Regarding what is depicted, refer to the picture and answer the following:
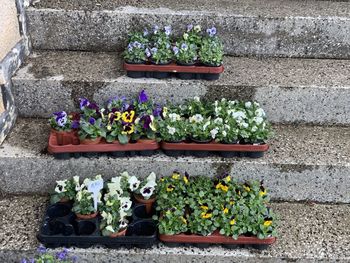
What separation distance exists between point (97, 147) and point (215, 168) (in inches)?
25.3

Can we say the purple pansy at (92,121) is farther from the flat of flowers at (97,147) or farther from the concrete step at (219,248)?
the concrete step at (219,248)

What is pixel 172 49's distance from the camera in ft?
9.18

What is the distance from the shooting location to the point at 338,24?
3.01 metres

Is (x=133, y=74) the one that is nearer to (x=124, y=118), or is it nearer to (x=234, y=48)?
(x=124, y=118)

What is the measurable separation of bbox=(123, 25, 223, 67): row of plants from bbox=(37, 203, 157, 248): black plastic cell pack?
0.92 metres

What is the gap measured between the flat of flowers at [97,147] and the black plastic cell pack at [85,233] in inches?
12.3

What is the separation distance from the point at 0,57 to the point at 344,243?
2.06 meters

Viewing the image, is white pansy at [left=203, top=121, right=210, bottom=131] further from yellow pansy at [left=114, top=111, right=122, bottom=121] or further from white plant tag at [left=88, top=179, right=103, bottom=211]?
white plant tag at [left=88, top=179, right=103, bottom=211]

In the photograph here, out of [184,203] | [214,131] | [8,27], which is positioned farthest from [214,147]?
[8,27]

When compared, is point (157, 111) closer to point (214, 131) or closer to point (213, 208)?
point (214, 131)

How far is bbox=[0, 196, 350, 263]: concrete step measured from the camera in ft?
7.48

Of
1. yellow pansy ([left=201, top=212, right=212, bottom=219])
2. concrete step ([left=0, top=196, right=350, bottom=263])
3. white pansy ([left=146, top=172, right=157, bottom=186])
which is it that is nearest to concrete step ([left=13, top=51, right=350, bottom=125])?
white pansy ([left=146, top=172, right=157, bottom=186])

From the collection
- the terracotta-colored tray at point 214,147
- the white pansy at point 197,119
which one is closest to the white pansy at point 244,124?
the terracotta-colored tray at point 214,147

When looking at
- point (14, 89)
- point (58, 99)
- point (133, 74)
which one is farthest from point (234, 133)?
point (14, 89)
